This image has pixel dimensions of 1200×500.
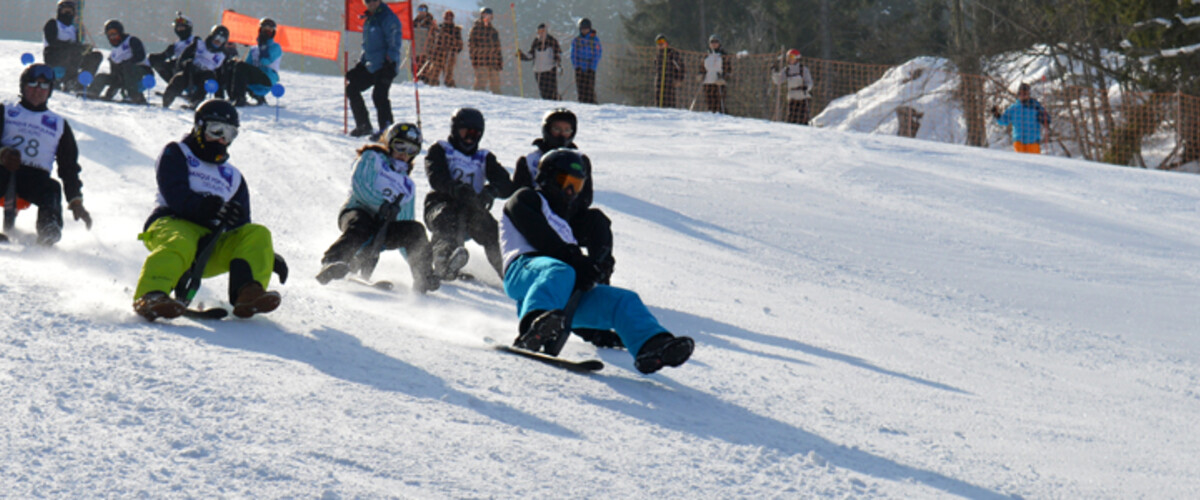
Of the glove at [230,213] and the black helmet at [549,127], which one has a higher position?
the black helmet at [549,127]

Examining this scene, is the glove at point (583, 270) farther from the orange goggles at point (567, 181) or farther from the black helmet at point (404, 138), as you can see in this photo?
the black helmet at point (404, 138)

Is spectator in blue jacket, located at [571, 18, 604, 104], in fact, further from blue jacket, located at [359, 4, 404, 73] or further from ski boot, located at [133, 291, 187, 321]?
ski boot, located at [133, 291, 187, 321]

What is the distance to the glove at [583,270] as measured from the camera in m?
4.47

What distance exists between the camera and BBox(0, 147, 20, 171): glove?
6.79m

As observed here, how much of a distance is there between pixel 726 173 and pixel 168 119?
285 inches

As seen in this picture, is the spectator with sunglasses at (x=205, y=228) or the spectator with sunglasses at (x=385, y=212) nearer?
the spectator with sunglasses at (x=205, y=228)

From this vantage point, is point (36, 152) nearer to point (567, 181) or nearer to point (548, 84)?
point (567, 181)

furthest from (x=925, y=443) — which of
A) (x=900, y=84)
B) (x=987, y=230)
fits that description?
(x=900, y=84)

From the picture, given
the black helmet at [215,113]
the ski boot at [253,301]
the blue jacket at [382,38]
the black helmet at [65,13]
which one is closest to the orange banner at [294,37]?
the black helmet at [65,13]

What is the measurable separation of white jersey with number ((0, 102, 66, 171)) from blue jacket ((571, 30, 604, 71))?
12.2 m

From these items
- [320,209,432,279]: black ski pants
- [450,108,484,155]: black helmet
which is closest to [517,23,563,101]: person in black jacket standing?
[450,108,484,155]: black helmet

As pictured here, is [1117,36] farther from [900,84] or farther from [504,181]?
[504,181]

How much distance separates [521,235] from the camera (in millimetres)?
4754

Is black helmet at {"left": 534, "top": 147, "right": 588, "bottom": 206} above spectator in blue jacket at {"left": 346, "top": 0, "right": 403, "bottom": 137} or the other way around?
the other way around
